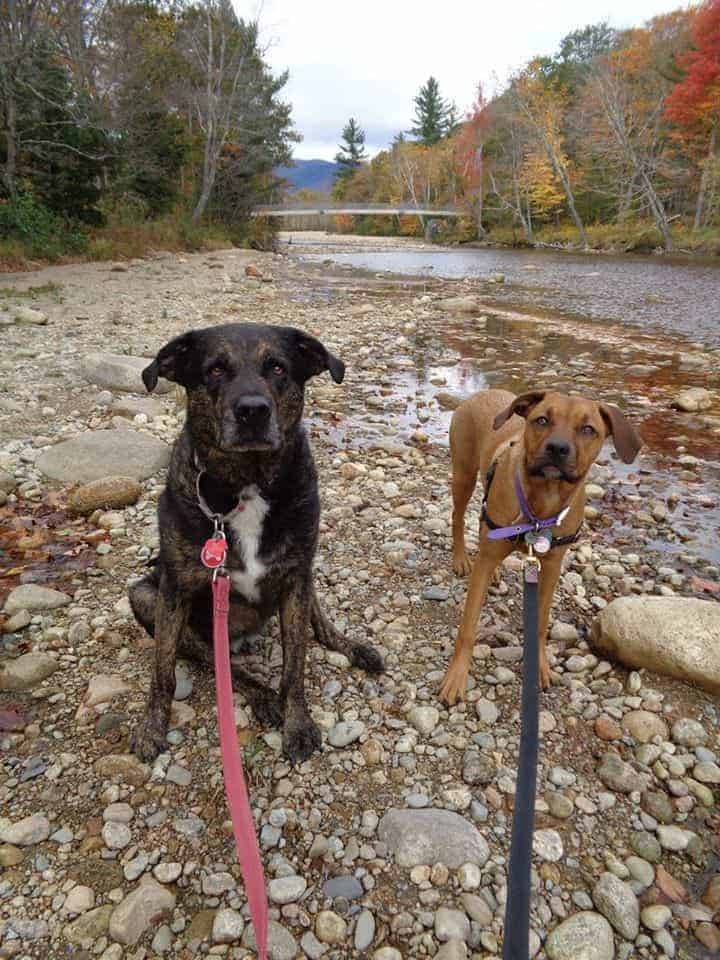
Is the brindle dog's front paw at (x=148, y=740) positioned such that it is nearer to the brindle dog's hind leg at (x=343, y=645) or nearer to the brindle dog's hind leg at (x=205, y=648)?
the brindle dog's hind leg at (x=205, y=648)

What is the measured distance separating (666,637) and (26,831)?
3252 millimetres

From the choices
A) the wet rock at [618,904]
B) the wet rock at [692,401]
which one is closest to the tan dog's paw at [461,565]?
the wet rock at [618,904]

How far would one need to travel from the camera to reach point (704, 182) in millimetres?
35750

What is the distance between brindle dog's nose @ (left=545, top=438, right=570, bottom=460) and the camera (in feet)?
9.21

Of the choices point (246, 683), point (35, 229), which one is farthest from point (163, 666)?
point (35, 229)

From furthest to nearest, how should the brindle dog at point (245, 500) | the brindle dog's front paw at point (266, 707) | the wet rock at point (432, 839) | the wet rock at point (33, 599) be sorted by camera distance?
the wet rock at point (33, 599) < the brindle dog's front paw at point (266, 707) < the brindle dog at point (245, 500) < the wet rock at point (432, 839)

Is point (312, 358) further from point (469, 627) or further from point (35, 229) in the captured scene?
point (35, 229)

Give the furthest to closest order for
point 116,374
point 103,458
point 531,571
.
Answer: point 116,374 → point 103,458 → point 531,571

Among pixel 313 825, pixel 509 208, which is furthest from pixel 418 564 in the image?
pixel 509 208

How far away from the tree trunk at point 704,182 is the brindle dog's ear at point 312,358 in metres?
42.1

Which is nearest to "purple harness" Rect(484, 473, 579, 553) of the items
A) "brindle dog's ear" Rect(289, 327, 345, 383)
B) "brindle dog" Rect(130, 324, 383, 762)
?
"brindle dog" Rect(130, 324, 383, 762)

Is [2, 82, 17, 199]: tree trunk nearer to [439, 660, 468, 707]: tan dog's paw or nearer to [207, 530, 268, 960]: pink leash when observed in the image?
[207, 530, 268, 960]: pink leash

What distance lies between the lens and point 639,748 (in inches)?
112

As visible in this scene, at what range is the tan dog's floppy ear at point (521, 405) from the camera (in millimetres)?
3080
